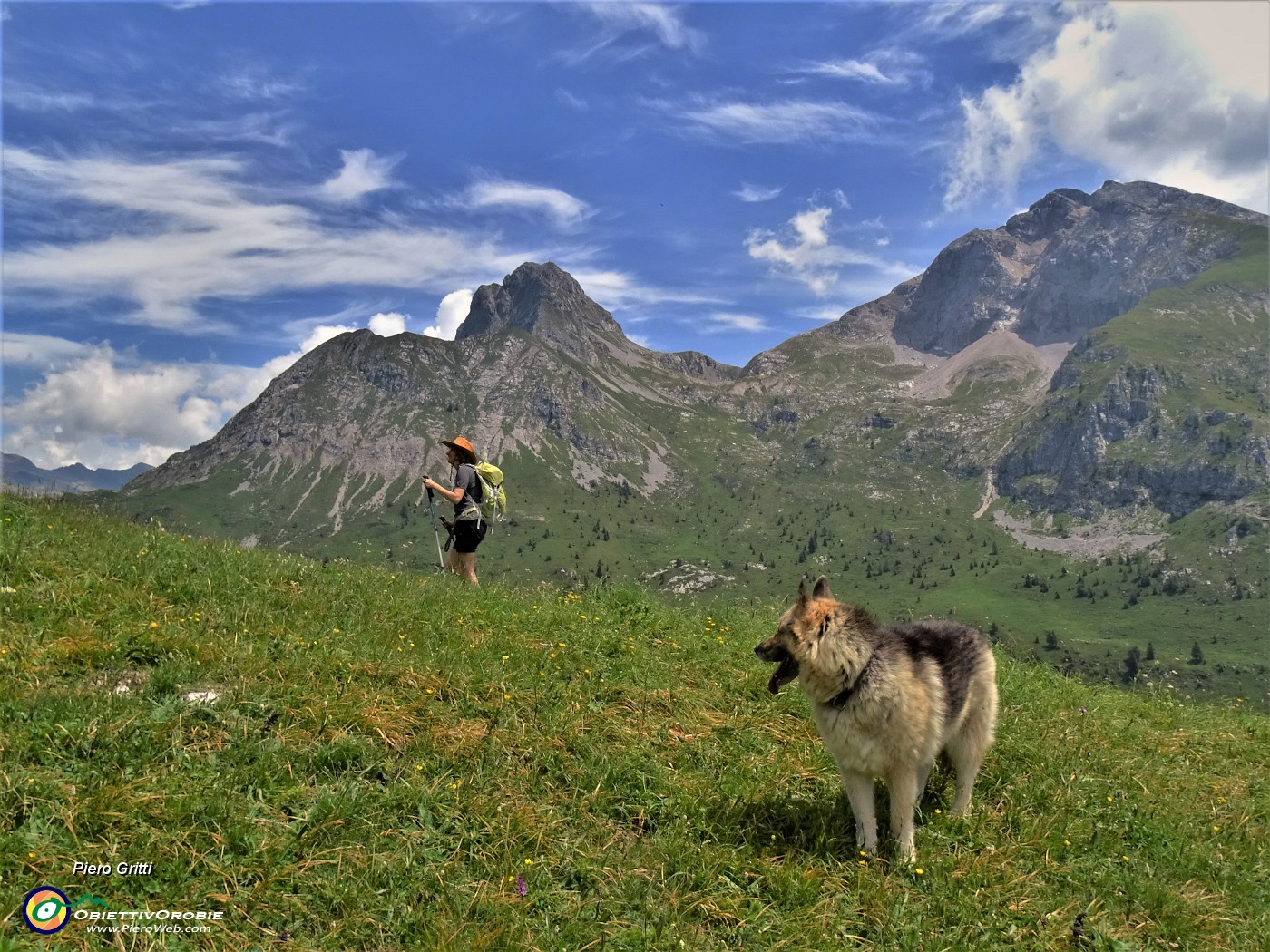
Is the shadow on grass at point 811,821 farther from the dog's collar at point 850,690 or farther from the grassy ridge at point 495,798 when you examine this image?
the dog's collar at point 850,690

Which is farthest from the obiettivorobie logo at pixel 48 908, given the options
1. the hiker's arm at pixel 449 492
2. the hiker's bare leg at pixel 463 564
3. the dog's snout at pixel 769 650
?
the hiker's bare leg at pixel 463 564

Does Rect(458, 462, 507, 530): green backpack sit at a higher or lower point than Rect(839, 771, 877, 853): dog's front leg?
higher

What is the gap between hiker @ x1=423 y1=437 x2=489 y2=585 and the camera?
642 inches

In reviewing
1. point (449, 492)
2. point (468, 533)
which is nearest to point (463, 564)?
point (468, 533)

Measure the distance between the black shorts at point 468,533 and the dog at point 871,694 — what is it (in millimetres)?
10188

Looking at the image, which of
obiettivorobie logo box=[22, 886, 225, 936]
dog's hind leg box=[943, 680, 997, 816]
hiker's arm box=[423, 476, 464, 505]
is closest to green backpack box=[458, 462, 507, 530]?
hiker's arm box=[423, 476, 464, 505]

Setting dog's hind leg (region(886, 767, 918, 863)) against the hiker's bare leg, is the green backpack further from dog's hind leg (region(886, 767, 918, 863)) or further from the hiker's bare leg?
dog's hind leg (region(886, 767, 918, 863))

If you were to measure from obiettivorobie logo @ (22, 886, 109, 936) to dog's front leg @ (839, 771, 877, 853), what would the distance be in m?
6.70

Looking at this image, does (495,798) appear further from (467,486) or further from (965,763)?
(467,486)

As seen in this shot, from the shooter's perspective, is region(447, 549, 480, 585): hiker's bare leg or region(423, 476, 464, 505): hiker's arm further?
region(447, 549, 480, 585): hiker's bare leg

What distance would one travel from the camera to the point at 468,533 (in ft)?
54.2

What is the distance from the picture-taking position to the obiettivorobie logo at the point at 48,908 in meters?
4.98

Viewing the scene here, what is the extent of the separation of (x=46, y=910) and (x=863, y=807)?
7.11 meters

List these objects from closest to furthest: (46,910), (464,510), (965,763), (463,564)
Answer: (46,910) → (965,763) → (464,510) → (463,564)
